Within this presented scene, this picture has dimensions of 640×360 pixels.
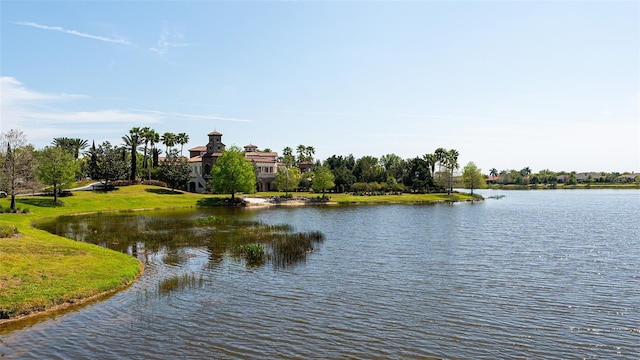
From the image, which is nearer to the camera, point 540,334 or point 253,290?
point 540,334

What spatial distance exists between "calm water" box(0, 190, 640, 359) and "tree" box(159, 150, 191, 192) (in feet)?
244

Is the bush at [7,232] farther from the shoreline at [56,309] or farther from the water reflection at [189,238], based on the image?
the shoreline at [56,309]

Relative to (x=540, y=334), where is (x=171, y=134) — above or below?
above

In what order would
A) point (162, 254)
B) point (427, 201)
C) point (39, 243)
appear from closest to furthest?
1. point (39, 243)
2. point (162, 254)
3. point (427, 201)

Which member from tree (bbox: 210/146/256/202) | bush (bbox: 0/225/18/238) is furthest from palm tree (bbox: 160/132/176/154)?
bush (bbox: 0/225/18/238)

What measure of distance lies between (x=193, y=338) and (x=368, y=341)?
737 centimetres

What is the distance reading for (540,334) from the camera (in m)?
→ 19.0

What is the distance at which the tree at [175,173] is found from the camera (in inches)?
4277

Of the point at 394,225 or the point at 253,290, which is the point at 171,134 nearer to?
the point at 394,225

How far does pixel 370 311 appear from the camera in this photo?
22078mm

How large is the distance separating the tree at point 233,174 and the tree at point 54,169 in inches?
1108

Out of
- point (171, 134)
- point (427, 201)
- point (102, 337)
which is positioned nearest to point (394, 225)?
point (102, 337)

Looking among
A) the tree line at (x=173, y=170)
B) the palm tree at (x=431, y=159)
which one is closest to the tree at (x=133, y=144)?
the tree line at (x=173, y=170)

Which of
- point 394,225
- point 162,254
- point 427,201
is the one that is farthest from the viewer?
point 427,201
